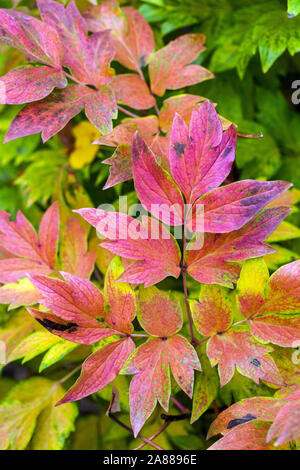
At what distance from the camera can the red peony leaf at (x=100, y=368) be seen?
0.47m

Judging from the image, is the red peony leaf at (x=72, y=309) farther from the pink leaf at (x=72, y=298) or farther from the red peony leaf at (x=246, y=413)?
the red peony leaf at (x=246, y=413)

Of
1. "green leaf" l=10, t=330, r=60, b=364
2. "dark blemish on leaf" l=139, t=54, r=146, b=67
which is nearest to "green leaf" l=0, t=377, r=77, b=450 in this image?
"green leaf" l=10, t=330, r=60, b=364

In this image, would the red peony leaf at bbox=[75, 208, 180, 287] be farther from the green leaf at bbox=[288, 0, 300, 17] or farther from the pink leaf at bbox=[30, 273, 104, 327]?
the green leaf at bbox=[288, 0, 300, 17]

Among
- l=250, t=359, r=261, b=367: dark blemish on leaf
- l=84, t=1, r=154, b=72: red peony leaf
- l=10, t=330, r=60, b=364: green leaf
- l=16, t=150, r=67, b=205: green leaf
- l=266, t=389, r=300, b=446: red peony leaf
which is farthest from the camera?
l=16, t=150, r=67, b=205: green leaf

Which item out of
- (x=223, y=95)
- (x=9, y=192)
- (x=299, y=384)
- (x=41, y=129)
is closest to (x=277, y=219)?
(x=299, y=384)

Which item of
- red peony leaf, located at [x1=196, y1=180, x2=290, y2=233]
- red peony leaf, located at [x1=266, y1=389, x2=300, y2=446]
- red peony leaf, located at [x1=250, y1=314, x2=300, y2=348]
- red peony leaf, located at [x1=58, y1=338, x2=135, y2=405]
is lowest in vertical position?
red peony leaf, located at [x1=58, y1=338, x2=135, y2=405]

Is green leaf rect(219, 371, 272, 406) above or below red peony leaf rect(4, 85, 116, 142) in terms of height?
below

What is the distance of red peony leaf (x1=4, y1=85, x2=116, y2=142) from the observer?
0.53 m

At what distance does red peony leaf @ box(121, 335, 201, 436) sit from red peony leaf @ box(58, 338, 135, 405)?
20 mm

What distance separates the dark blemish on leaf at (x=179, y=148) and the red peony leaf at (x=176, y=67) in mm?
208

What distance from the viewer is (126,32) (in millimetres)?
708

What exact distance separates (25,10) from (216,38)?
363mm

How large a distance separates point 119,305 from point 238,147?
0.48 metres
